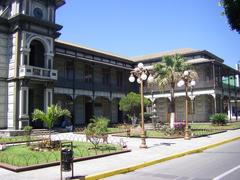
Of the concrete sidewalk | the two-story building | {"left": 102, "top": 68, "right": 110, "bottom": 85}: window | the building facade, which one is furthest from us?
the two-story building

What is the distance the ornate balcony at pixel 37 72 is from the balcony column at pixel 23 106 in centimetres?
128

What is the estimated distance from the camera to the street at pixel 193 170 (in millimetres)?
10281

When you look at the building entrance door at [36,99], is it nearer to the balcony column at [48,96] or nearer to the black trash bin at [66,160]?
the balcony column at [48,96]

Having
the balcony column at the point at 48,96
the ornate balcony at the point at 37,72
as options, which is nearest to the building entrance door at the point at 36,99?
the balcony column at the point at 48,96

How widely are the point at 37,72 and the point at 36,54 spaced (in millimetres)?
3003

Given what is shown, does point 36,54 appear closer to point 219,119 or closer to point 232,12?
point 219,119

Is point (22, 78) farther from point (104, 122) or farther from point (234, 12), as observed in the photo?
point (234, 12)

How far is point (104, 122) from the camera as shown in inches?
642

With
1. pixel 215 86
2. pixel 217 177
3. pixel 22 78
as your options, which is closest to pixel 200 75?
pixel 215 86

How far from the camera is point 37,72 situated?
28484mm

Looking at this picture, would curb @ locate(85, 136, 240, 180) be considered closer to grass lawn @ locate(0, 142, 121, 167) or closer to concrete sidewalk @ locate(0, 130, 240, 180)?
concrete sidewalk @ locate(0, 130, 240, 180)

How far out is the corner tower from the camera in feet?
90.4

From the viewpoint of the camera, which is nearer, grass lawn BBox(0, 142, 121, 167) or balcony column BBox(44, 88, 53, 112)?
grass lawn BBox(0, 142, 121, 167)

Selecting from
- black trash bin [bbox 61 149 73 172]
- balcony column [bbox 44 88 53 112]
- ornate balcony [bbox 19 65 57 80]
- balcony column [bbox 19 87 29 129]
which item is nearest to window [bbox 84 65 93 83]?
ornate balcony [bbox 19 65 57 80]
